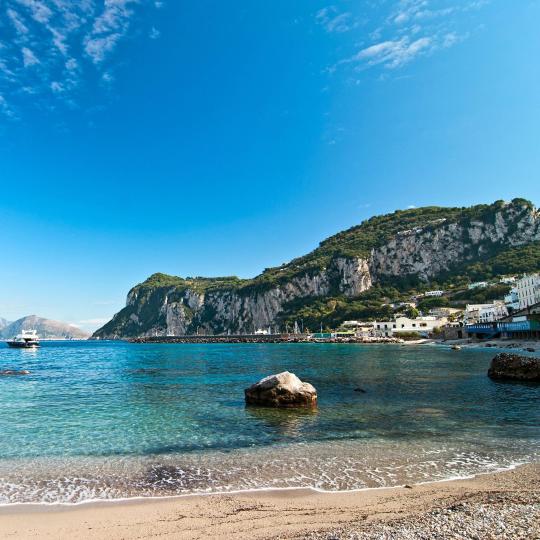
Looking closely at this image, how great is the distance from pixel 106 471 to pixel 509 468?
1309 cm

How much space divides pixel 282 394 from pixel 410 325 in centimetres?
14963

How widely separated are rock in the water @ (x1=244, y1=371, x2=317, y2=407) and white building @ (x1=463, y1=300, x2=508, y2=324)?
116 metres

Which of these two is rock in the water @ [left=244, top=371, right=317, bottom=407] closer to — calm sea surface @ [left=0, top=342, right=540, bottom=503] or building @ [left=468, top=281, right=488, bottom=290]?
calm sea surface @ [left=0, top=342, right=540, bottom=503]

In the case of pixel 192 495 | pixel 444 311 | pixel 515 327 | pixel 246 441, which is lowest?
pixel 246 441

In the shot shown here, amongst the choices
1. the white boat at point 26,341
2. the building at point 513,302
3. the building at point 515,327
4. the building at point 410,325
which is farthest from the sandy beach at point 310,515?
the white boat at point 26,341

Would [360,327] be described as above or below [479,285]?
below

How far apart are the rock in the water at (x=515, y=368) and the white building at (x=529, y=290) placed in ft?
273

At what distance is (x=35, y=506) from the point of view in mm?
10305

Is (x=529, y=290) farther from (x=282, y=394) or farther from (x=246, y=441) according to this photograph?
(x=246, y=441)

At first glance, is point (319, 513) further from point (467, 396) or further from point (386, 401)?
point (467, 396)

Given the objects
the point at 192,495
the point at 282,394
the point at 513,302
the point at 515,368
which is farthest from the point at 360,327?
the point at 192,495

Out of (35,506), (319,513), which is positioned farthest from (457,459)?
(35,506)

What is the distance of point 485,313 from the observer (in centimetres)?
13488

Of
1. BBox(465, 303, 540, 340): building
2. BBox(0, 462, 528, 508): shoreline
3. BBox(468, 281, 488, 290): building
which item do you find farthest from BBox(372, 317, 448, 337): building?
BBox(0, 462, 528, 508): shoreline
